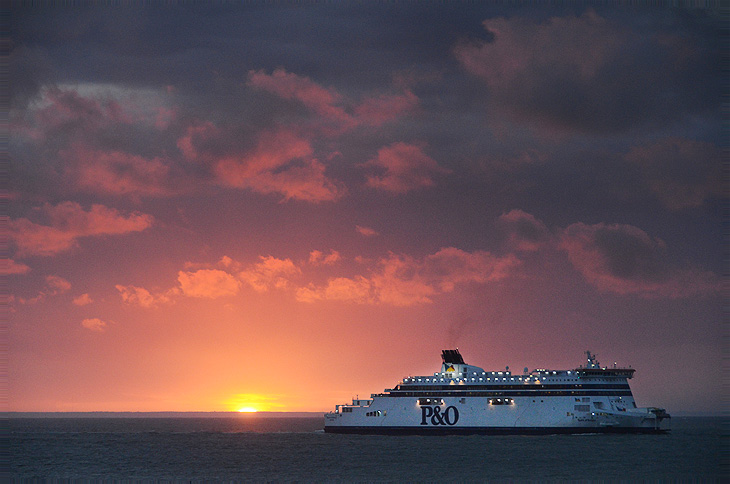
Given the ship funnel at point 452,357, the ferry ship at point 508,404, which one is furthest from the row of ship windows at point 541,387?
the ship funnel at point 452,357

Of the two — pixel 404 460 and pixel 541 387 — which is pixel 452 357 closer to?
pixel 541 387

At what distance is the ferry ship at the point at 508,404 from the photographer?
3967 inches

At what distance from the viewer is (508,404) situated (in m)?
104

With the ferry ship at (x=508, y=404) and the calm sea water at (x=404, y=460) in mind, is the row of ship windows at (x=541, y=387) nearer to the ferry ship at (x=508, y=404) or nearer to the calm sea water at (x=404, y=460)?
the ferry ship at (x=508, y=404)

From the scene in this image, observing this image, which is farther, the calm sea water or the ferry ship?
the ferry ship

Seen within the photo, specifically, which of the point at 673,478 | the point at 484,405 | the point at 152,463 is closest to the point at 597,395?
the point at 484,405

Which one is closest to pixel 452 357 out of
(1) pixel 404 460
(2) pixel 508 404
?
(2) pixel 508 404

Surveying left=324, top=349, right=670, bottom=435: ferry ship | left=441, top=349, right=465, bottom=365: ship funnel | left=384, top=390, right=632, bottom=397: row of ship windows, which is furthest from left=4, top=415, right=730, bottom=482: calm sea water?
left=441, top=349, right=465, bottom=365: ship funnel

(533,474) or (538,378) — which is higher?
(538,378)

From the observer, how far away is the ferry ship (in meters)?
101

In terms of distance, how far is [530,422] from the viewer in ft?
337

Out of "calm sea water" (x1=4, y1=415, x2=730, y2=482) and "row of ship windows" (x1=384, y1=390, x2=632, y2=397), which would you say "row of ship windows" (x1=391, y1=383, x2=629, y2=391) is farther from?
"calm sea water" (x1=4, y1=415, x2=730, y2=482)

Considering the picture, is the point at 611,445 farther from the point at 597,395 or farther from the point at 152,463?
the point at 152,463

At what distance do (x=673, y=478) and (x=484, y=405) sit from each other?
4008 cm
